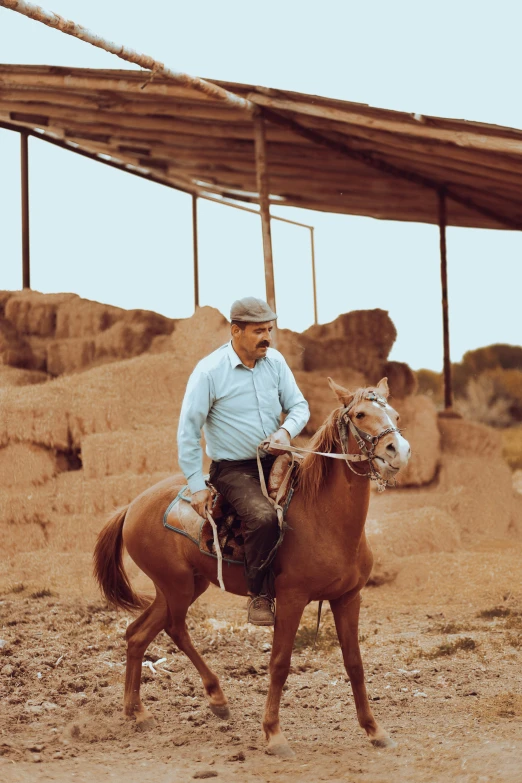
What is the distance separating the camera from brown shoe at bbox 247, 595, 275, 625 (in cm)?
454

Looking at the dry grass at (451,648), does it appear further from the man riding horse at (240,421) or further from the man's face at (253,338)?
the man's face at (253,338)

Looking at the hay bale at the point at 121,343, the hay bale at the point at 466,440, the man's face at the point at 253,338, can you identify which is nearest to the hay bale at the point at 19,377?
the hay bale at the point at 121,343

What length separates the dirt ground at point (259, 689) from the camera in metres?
4.26

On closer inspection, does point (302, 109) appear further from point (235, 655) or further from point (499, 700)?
point (499, 700)

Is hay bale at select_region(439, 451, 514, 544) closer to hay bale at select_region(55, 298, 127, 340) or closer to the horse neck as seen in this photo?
hay bale at select_region(55, 298, 127, 340)

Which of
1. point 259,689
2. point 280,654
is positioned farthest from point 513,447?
point 280,654

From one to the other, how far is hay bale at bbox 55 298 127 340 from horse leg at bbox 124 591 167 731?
597 centimetres

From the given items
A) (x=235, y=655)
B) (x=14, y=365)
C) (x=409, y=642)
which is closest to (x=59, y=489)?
(x=14, y=365)

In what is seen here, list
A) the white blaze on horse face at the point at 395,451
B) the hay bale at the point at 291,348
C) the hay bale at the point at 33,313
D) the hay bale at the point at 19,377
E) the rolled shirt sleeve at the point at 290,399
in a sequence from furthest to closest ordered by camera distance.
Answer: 1. the hay bale at the point at 33,313
2. the hay bale at the point at 291,348
3. the hay bale at the point at 19,377
4. the rolled shirt sleeve at the point at 290,399
5. the white blaze on horse face at the point at 395,451

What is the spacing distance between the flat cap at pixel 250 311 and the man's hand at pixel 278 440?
58cm

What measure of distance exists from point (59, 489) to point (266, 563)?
521 cm

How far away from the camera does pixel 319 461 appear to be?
4.58 m

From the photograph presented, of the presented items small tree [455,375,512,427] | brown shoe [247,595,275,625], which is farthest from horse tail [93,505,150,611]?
small tree [455,375,512,427]

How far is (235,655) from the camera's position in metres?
6.43
